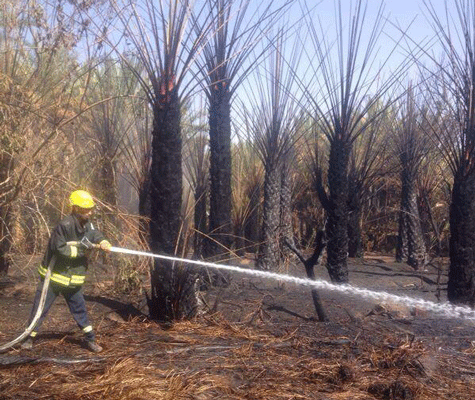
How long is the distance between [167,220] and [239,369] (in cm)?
229

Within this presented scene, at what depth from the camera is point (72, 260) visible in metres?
6.29

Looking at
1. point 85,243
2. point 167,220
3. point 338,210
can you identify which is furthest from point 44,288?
point 338,210

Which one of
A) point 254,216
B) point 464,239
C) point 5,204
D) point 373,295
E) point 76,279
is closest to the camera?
point 76,279

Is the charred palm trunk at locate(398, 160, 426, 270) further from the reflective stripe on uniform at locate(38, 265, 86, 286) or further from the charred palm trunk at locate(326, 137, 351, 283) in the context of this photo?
the reflective stripe on uniform at locate(38, 265, 86, 286)

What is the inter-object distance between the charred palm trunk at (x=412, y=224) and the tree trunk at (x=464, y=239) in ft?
16.1

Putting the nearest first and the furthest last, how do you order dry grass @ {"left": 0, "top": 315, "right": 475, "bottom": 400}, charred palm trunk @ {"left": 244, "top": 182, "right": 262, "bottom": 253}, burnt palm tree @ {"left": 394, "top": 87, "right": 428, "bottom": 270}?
dry grass @ {"left": 0, "top": 315, "right": 475, "bottom": 400} → burnt palm tree @ {"left": 394, "top": 87, "right": 428, "bottom": 270} → charred palm trunk @ {"left": 244, "top": 182, "right": 262, "bottom": 253}

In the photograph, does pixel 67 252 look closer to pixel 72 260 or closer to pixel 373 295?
pixel 72 260

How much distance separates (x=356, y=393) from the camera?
4.87 metres

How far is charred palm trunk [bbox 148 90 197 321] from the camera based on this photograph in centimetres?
711

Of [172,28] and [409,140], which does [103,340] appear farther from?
[409,140]

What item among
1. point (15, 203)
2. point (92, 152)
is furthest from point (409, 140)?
point (15, 203)

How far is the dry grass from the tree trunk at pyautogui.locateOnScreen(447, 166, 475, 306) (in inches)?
58.2

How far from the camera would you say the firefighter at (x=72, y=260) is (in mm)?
6141

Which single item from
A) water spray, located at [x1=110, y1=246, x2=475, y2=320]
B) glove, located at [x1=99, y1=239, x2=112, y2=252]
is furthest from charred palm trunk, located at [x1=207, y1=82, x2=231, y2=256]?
glove, located at [x1=99, y1=239, x2=112, y2=252]
